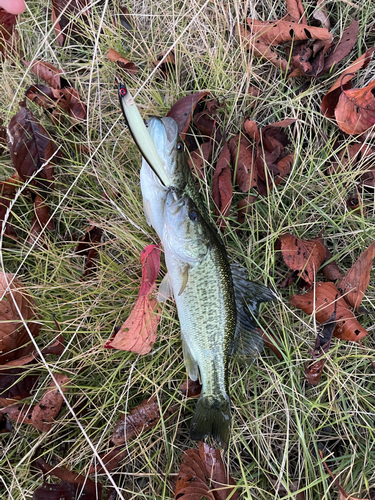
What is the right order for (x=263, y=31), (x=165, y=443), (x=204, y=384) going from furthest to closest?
(x=263, y=31)
(x=165, y=443)
(x=204, y=384)

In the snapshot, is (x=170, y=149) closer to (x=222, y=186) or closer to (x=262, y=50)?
Answer: (x=222, y=186)

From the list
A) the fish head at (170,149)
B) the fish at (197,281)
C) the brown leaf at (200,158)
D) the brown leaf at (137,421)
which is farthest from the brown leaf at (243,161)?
the brown leaf at (137,421)

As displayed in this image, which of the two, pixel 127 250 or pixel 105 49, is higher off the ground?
pixel 105 49

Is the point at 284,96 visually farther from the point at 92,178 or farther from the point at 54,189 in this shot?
the point at 54,189

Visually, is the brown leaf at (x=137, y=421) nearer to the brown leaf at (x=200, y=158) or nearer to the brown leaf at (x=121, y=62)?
the brown leaf at (x=200, y=158)

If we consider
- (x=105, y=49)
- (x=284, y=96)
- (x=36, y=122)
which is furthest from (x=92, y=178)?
(x=284, y=96)
